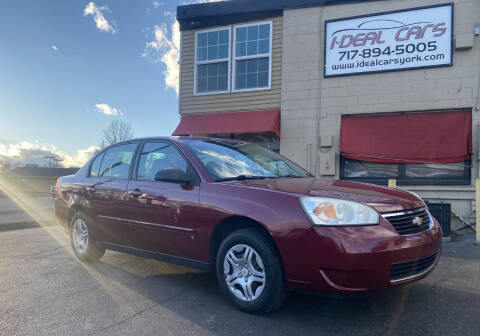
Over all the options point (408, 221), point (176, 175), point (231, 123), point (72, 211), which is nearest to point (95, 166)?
point (72, 211)

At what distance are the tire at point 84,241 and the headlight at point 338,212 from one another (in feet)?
10.3

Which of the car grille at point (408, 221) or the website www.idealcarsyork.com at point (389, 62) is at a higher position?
the website www.idealcarsyork.com at point (389, 62)

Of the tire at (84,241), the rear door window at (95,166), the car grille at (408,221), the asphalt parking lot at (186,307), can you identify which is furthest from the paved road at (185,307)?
the rear door window at (95,166)

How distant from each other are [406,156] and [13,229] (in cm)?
859

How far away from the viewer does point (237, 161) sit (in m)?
3.99

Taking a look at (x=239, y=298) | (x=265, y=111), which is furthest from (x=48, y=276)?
(x=265, y=111)

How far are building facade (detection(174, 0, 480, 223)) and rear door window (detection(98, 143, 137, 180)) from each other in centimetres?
489

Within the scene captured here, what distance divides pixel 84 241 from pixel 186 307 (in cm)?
231

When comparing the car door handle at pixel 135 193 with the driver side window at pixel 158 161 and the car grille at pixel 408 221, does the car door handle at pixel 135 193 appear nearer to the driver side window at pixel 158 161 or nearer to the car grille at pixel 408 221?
the driver side window at pixel 158 161

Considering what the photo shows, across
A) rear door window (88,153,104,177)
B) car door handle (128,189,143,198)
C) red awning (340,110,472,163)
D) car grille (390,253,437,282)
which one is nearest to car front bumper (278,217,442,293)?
car grille (390,253,437,282)

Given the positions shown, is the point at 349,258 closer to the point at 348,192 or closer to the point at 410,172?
the point at 348,192

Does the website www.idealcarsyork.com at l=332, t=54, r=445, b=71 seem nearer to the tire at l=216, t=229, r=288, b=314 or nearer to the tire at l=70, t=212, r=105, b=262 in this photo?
the tire at l=70, t=212, r=105, b=262

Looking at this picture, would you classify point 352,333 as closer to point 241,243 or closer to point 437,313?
point 437,313

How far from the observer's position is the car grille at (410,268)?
2.82 meters
